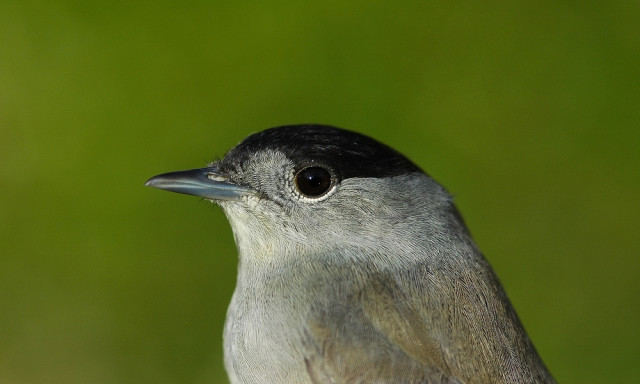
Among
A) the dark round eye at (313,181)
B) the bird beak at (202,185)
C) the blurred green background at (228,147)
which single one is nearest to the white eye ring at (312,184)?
the dark round eye at (313,181)

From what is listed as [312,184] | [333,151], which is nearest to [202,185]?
[312,184]

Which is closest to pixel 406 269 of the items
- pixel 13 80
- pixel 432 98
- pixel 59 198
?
pixel 432 98

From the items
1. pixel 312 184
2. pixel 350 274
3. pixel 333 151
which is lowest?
pixel 350 274

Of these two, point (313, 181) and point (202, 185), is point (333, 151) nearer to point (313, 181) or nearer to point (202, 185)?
point (313, 181)

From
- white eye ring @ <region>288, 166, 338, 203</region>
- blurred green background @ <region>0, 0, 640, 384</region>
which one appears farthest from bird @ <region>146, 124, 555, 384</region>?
blurred green background @ <region>0, 0, 640, 384</region>

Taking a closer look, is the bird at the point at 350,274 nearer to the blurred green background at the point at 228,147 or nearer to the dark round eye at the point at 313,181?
the dark round eye at the point at 313,181

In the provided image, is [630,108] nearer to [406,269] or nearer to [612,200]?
[612,200]
